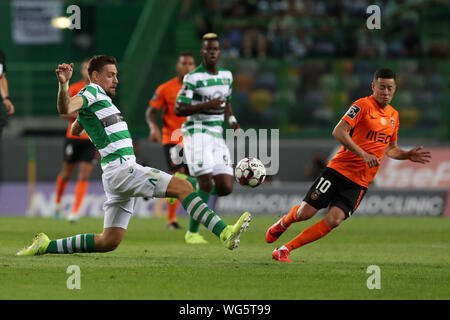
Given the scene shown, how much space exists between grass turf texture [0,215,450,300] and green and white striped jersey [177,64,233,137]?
148cm

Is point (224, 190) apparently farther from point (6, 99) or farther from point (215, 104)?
point (6, 99)

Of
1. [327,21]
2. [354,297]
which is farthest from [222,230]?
[327,21]

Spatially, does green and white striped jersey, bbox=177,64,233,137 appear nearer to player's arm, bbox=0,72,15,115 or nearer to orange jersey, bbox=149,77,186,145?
orange jersey, bbox=149,77,186,145

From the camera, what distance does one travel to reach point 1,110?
1184 centimetres

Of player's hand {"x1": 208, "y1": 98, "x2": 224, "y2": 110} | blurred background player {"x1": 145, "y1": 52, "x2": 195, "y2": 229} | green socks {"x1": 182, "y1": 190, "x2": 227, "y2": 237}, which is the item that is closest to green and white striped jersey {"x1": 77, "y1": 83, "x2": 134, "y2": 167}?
green socks {"x1": 182, "y1": 190, "x2": 227, "y2": 237}

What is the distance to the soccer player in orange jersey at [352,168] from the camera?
337 inches

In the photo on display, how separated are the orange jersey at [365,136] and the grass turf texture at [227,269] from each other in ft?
3.10

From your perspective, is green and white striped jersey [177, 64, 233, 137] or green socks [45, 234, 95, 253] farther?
green and white striped jersey [177, 64, 233, 137]

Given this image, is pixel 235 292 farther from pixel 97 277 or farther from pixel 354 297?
pixel 97 277

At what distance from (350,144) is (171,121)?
15.4ft

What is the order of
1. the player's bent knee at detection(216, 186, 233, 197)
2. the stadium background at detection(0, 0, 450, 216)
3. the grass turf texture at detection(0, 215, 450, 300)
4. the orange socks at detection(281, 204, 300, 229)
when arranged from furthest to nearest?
the stadium background at detection(0, 0, 450, 216), the player's bent knee at detection(216, 186, 233, 197), the orange socks at detection(281, 204, 300, 229), the grass turf texture at detection(0, 215, 450, 300)

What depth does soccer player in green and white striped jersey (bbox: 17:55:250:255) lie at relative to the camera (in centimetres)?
741

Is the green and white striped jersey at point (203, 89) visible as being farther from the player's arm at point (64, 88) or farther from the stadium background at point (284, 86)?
the stadium background at point (284, 86)

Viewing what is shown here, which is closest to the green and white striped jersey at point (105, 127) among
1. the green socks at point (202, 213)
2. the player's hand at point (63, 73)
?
the player's hand at point (63, 73)
